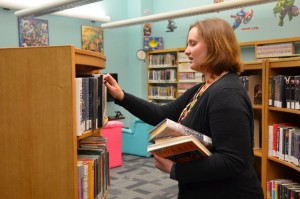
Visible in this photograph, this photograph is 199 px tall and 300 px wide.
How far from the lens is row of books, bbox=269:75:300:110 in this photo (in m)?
2.43

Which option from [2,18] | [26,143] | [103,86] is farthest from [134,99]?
[2,18]

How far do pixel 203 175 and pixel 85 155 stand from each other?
0.80 m

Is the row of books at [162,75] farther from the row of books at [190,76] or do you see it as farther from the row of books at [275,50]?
the row of books at [275,50]

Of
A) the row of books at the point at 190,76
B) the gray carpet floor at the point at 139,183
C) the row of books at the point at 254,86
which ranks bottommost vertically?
the gray carpet floor at the point at 139,183

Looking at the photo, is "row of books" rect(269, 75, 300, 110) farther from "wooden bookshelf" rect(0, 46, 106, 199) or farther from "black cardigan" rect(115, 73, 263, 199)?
"wooden bookshelf" rect(0, 46, 106, 199)

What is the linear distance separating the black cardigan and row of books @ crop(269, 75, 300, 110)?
4.23 ft

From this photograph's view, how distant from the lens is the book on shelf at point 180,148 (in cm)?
117

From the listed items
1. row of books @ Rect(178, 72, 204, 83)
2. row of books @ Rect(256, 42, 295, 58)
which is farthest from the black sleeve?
row of books @ Rect(178, 72, 204, 83)

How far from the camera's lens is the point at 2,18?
5.52 m

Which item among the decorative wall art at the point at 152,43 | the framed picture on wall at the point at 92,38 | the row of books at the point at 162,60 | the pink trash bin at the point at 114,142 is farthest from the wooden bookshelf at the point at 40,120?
the decorative wall art at the point at 152,43

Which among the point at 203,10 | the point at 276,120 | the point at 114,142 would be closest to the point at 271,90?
the point at 276,120

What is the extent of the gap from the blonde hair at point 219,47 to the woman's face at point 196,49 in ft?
0.05

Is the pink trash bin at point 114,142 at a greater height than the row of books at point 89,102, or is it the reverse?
the row of books at point 89,102

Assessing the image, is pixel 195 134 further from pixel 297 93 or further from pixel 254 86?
pixel 254 86
